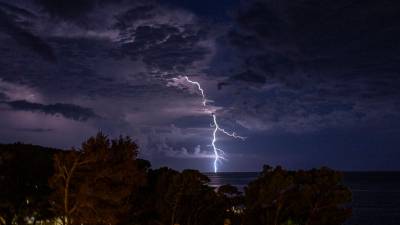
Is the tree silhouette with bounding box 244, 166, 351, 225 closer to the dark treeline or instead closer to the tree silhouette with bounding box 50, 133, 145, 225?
the dark treeline

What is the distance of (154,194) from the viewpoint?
38000 mm

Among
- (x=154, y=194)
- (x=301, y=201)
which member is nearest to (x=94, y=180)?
(x=154, y=194)

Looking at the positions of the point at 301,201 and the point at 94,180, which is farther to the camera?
the point at 301,201

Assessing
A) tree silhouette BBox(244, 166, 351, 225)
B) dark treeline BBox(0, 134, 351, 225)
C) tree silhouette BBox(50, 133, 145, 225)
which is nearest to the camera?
tree silhouette BBox(50, 133, 145, 225)

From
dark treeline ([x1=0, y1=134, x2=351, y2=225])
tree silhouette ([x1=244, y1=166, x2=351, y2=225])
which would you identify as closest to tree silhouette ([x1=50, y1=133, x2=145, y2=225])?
dark treeline ([x1=0, y1=134, x2=351, y2=225])

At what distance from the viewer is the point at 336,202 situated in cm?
3716

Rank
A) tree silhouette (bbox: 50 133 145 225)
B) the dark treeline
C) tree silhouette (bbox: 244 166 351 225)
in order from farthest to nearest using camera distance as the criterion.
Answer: tree silhouette (bbox: 244 166 351 225), the dark treeline, tree silhouette (bbox: 50 133 145 225)

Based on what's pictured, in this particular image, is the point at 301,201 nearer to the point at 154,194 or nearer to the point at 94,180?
the point at 154,194

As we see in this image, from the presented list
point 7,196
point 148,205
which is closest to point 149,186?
point 148,205

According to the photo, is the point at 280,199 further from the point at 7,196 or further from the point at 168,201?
the point at 7,196

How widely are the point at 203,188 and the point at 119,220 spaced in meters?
11.0

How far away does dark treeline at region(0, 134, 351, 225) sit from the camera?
91.6 feet

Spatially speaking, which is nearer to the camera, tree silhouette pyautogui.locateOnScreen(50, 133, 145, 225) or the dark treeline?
tree silhouette pyautogui.locateOnScreen(50, 133, 145, 225)

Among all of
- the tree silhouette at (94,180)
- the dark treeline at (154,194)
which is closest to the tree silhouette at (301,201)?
the dark treeline at (154,194)
